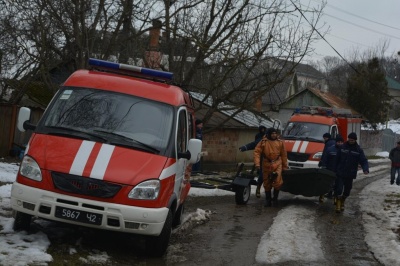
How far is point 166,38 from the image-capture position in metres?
18.3

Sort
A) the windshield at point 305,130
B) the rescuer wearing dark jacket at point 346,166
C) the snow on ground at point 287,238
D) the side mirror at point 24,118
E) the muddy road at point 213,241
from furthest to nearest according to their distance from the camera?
the windshield at point 305,130, the rescuer wearing dark jacket at point 346,166, the side mirror at point 24,118, the muddy road at point 213,241, the snow on ground at point 287,238

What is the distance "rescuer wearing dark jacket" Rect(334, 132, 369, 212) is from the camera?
13.5 metres

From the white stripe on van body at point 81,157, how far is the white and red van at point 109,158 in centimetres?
1

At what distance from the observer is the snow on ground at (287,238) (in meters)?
6.75

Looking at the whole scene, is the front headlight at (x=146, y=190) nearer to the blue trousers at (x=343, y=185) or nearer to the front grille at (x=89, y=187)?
the front grille at (x=89, y=187)

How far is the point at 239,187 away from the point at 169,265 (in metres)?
6.06

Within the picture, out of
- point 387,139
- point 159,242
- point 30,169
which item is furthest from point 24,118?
point 387,139

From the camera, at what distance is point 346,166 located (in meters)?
13.5

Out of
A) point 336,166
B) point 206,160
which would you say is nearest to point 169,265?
point 336,166

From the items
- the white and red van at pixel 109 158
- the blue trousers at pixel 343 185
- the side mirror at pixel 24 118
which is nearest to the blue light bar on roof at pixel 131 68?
the white and red van at pixel 109 158

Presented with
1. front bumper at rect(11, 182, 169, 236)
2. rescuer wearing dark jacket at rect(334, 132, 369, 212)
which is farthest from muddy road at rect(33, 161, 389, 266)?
rescuer wearing dark jacket at rect(334, 132, 369, 212)

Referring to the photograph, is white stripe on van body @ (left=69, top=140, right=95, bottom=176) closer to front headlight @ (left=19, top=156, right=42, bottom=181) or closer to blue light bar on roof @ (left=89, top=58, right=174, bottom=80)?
front headlight @ (left=19, top=156, right=42, bottom=181)

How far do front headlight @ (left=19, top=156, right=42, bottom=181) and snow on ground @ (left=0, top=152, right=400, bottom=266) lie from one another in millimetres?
806

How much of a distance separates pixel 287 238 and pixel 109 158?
3.59 metres
